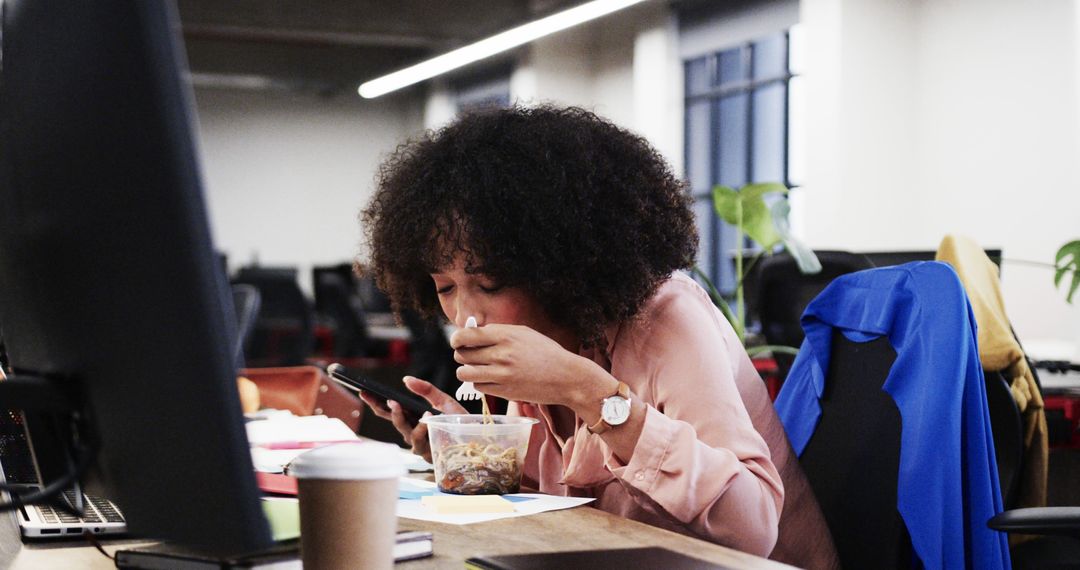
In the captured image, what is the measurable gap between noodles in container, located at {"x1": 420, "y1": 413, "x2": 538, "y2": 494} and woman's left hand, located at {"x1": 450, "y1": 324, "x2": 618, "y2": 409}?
19 centimetres

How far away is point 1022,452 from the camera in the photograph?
1.72 m

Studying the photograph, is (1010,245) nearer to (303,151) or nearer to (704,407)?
A: (704,407)

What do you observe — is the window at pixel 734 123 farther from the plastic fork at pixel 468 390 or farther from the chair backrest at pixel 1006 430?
the plastic fork at pixel 468 390

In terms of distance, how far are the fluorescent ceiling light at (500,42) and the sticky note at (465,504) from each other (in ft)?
16.7

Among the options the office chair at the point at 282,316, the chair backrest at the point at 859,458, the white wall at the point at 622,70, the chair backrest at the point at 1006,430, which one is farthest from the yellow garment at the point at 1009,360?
the office chair at the point at 282,316

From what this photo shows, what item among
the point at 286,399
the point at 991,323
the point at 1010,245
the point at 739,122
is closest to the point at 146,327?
the point at 991,323

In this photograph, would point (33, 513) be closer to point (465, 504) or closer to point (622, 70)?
point (465, 504)

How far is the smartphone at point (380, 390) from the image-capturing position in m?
1.41

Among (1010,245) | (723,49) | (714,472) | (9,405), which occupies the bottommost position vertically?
(1010,245)

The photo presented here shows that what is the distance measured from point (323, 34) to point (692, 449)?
8815 millimetres

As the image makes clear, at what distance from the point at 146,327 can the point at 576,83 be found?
8.69 meters

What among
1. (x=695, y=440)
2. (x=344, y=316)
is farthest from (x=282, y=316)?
(x=695, y=440)

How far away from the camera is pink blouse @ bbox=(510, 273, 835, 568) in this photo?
110cm

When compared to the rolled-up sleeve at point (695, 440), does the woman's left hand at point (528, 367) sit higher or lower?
higher
